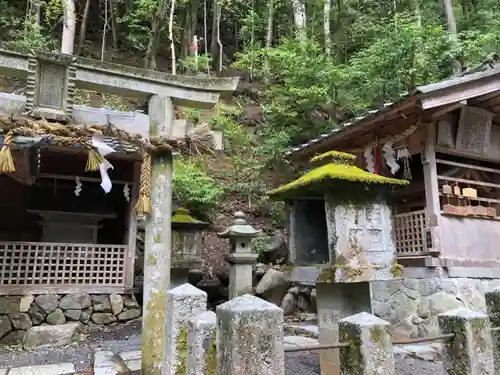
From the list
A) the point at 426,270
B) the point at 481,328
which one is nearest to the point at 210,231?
the point at 426,270

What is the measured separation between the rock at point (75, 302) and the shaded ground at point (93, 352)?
23.1 inches

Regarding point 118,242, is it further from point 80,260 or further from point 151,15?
point 151,15

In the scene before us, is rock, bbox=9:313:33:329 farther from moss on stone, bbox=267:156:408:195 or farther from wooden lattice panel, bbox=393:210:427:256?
wooden lattice panel, bbox=393:210:427:256

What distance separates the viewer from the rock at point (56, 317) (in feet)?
31.6

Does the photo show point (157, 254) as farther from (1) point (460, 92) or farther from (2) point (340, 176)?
(1) point (460, 92)

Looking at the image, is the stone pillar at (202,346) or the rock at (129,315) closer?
the stone pillar at (202,346)

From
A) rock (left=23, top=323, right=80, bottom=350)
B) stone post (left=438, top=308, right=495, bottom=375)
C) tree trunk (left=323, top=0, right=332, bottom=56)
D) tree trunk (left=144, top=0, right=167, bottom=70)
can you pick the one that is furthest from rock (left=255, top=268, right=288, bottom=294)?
tree trunk (left=144, top=0, right=167, bottom=70)

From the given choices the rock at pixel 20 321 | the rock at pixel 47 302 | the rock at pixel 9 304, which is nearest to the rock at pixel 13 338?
the rock at pixel 20 321

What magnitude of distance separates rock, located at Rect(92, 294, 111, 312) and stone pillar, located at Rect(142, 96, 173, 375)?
474 centimetres

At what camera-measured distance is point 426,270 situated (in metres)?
9.36

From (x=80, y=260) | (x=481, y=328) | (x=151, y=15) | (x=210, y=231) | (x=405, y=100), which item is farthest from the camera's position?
(x=151, y=15)

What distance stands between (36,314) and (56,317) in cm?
43

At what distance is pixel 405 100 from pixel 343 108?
8339 mm

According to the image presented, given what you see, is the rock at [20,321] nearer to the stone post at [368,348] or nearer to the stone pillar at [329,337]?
the stone pillar at [329,337]
